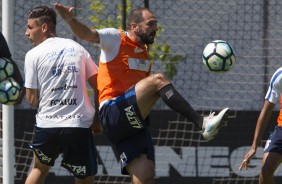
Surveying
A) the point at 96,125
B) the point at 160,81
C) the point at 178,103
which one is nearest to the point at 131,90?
the point at 160,81

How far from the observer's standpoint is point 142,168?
7477 millimetres

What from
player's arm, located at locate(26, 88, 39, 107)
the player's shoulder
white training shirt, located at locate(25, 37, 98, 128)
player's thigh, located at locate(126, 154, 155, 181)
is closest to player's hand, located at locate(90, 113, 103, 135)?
white training shirt, located at locate(25, 37, 98, 128)

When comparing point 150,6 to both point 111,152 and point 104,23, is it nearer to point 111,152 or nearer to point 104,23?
point 104,23

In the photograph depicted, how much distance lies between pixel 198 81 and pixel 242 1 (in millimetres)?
1068

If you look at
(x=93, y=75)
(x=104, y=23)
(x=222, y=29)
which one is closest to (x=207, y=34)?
(x=222, y=29)

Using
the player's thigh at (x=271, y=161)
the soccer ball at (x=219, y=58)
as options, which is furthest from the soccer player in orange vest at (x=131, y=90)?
the player's thigh at (x=271, y=161)

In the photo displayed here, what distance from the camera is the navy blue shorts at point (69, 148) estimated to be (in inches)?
309

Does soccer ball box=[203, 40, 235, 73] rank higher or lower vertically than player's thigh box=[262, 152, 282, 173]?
higher

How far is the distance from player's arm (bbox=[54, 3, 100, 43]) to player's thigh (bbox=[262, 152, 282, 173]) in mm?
2263

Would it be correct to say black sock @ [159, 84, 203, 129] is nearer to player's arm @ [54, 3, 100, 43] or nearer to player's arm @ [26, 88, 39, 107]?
player's arm @ [54, 3, 100, 43]

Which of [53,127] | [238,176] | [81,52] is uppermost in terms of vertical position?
[81,52]

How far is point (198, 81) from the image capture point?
11055 millimetres

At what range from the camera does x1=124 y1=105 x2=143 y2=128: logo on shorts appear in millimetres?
7431

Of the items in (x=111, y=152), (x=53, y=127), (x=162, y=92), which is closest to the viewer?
(x=162, y=92)
